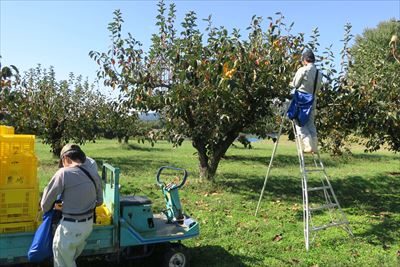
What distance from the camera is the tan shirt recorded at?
462 cm

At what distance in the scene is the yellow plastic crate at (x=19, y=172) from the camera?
490 centimetres

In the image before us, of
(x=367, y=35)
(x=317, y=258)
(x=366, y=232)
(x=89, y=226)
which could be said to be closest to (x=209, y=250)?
(x=317, y=258)

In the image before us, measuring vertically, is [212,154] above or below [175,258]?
above

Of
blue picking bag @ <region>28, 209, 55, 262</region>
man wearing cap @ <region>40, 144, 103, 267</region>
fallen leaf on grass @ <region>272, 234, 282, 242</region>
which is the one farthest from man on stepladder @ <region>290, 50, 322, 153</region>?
blue picking bag @ <region>28, 209, 55, 262</region>

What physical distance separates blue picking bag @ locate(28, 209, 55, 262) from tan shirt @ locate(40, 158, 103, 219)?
→ 0.20 m

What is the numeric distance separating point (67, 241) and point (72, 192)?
0.56m

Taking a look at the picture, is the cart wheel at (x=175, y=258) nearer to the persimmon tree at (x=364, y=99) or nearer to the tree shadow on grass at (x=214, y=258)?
the tree shadow on grass at (x=214, y=258)

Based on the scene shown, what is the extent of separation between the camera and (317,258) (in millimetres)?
6695

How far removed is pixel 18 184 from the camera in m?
4.95

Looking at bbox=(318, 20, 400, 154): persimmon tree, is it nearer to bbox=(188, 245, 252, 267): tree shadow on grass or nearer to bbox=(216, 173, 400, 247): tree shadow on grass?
bbox=(216, 173, 400, 247): tree shadow on grass

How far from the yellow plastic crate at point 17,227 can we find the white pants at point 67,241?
1.77 feet

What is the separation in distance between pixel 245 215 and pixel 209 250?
2.14 m

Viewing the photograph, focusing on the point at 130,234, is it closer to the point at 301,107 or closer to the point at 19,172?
the point at 19,172

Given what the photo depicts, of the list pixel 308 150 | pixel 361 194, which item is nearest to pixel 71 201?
pixel 308 150
